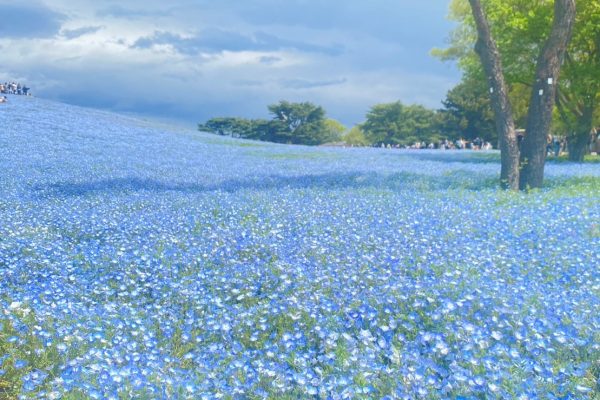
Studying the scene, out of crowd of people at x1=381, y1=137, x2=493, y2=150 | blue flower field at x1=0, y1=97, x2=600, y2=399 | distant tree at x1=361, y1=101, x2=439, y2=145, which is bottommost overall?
blue flower field at x1=0, y1=97, x2=600, y2=399

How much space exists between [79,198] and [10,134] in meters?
17.8

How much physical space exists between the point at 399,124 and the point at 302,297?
82843 mm

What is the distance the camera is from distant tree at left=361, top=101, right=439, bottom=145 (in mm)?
85812

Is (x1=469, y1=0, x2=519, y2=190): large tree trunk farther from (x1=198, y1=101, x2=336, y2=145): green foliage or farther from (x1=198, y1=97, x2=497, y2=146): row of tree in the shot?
(x1=198, y1=101, x2=336, y2=145): green foliage

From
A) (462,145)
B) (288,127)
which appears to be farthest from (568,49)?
(288,127)

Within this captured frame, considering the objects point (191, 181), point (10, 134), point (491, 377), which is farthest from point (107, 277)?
point (10, 134)

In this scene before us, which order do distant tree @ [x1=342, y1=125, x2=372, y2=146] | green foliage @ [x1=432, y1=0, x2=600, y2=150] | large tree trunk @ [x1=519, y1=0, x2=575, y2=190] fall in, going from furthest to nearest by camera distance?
distant tree @ [x1=342, y1=125, x2=372, y2=146]
green foliage @ [x1=432, y1=0, x2=600, y2=150]
large tree trunk @ [x1=519, y1=0, x2=575, y2=190]

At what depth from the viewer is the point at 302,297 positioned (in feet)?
20.3

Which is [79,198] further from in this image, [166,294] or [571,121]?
[571,121]

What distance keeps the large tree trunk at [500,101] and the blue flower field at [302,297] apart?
315 cm

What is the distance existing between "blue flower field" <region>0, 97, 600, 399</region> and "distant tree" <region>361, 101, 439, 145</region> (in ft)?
244

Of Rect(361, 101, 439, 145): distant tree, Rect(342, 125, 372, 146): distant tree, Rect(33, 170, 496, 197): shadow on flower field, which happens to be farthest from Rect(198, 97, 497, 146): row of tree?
Rect(33, 170, 496, 197): shadow on flower field

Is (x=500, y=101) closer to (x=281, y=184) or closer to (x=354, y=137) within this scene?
→ (x=281, y=184)

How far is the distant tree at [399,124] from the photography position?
85812 mm
